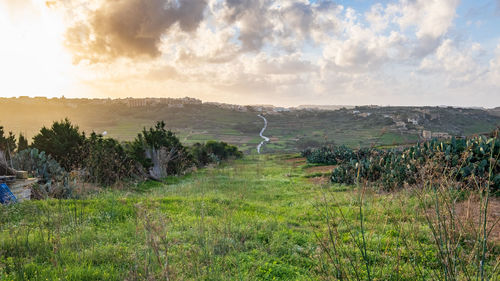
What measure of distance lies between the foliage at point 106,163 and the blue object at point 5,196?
3.66 m

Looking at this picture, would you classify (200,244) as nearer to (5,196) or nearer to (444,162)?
(5,196)

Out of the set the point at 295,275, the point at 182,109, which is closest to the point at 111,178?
the point at 295,275

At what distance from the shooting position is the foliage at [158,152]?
15.6m

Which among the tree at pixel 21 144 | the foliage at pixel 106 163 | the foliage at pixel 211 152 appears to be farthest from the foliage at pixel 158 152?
the foliage at pixel 211 152

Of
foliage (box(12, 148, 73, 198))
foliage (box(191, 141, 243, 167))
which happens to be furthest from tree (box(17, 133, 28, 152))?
foliage (box(191, 141, 243, 167))

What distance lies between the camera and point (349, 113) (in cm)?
12838

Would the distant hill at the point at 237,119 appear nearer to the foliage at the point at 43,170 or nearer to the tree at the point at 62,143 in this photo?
the tree at the point at 62,143

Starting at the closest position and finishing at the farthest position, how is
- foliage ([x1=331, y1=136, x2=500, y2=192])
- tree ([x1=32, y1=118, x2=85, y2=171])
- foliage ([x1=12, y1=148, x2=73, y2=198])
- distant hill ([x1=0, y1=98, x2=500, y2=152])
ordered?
1. foliage ([x1=331, y1=136, x2=500, y2=192])
2. foliage ([x1=12, y1=148, x2=73, y2=198])
3. tree ([x1=32, y1=118, x2=85, y2=171])
4. distant hill ([x1=0, y1=98, x2=500, y2=152])

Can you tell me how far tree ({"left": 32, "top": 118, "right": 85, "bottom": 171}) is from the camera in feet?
41.4

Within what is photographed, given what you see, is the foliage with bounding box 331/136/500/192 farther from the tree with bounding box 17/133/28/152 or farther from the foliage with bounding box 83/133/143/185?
the tree with bounding box 17/133/28/152

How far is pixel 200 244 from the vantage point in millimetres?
4102

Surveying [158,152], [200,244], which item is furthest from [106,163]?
[200,244]

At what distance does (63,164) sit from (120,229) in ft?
30.7

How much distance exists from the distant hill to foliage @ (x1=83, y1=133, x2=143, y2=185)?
189 ft
